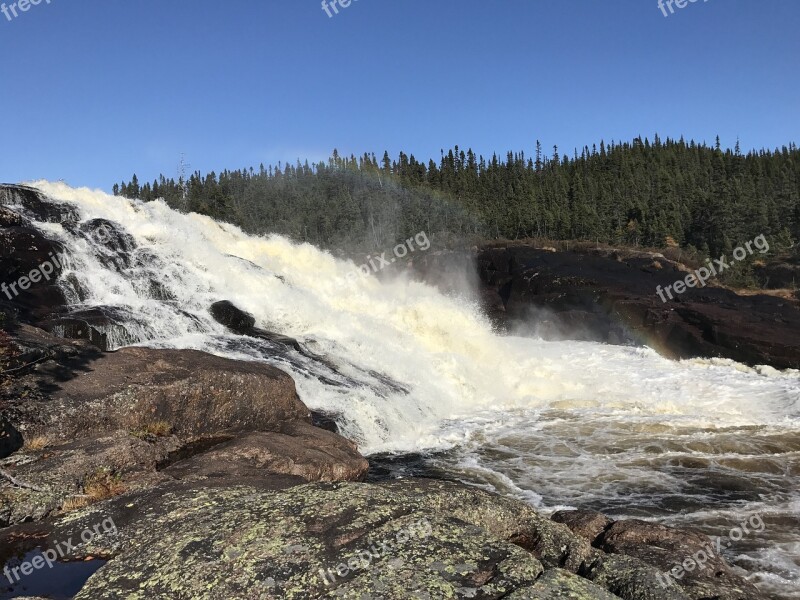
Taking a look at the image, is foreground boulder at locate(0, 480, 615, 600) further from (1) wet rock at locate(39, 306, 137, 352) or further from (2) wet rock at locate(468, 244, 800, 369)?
(2) wet rock at locate(468, 244, 800, 369)

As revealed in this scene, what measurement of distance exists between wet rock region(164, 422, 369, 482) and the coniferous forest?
202 ft

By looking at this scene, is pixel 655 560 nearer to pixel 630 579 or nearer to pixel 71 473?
pixel 630 579

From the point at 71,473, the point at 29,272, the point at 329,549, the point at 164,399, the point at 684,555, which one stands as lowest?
the point at 684,555

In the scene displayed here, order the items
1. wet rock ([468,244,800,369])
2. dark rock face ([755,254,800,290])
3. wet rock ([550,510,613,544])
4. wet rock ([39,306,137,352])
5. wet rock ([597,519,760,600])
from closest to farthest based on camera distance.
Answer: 1. wet rock ([597,519,760,600])
2. wet rock ([550,510,613,544])
3. wet rock ([39,306,137,352])
4. wet rock ([468,244,800,369])
5. dark rock face ([755,254,800,290])

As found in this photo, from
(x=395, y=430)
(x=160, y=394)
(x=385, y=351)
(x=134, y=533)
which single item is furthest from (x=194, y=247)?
(x=134, y=533)

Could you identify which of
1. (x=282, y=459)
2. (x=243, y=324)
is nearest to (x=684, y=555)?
(x=282, y=459)

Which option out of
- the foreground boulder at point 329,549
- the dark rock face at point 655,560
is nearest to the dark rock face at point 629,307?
the dark rock face at point 655,560

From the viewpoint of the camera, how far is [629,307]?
3534 centimetres

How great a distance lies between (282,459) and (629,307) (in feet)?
101

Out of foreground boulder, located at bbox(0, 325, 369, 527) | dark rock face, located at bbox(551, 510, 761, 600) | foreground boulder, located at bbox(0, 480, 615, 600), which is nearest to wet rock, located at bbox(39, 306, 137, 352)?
foreground boulder, located at bbox(0, 325, 369, 527)

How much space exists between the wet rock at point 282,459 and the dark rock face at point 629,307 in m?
26.1

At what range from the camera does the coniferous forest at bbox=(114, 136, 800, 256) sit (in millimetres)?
72812

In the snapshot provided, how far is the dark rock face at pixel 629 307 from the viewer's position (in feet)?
99.3

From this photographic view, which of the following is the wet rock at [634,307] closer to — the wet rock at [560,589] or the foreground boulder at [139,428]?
the foreground boulder at [139,428]
